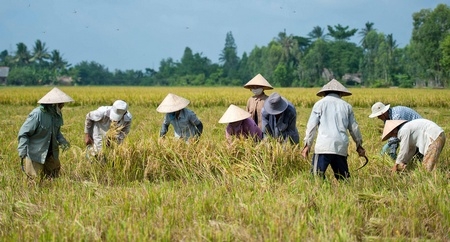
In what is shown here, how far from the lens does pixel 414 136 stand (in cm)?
537

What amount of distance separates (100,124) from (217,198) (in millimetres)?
2661

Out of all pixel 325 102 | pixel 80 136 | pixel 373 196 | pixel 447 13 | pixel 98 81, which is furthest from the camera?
pixel 98 81

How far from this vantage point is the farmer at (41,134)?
5426mm

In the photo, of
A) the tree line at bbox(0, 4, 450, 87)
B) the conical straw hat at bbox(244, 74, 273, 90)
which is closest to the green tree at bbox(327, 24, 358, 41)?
the tree line at bbox(0, 4, 450, 87)

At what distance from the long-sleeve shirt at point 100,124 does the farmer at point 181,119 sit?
1.69ft

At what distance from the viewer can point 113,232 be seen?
360cm

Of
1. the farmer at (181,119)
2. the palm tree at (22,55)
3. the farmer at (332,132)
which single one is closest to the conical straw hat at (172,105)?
the farmer at (181,119)

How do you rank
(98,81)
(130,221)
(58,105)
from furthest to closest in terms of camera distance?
(98,81) → (58,105) → (130,221)

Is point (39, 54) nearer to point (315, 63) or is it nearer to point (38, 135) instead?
point (315, 63)

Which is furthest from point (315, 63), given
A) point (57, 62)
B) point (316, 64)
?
point (57, 62)

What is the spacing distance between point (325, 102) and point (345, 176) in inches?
32.6

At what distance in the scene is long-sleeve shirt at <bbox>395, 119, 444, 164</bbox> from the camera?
5266mm

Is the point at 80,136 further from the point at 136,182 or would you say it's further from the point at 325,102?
the point at 325,102

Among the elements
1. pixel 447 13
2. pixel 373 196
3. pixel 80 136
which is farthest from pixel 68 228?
pixel 447 13
